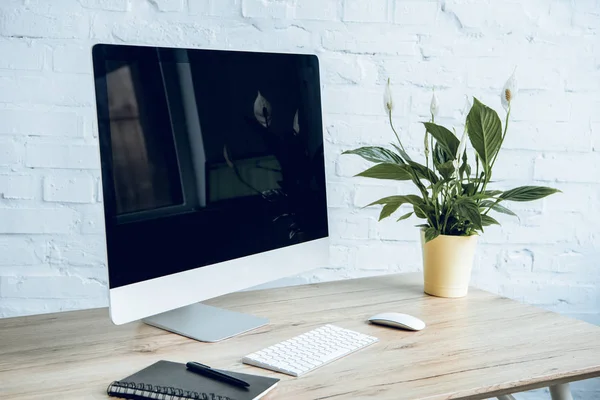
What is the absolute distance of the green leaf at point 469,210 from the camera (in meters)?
1.26

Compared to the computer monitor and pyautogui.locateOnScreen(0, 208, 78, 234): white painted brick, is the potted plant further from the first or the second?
pyautogui.locateOnScreen(0, 208, 78, 234): white painted brick

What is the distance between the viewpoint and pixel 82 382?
2.97 feet

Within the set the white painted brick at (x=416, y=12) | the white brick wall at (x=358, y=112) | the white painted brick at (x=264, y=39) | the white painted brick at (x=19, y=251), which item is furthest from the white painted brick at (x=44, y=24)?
the white painted brick at (x=416, y=12)

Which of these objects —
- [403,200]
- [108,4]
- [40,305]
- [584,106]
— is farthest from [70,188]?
[584,106]

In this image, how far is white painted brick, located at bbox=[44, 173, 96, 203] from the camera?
1559mm

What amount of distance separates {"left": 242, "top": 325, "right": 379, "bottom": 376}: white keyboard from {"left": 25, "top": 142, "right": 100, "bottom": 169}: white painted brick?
2.46 ft

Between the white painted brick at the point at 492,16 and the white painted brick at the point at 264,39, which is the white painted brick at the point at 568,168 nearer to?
the white painted brick at the point at 492,16

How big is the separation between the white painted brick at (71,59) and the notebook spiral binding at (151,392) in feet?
3.01

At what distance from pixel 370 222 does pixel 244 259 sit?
2.22 ft

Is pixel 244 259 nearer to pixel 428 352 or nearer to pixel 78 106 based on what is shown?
pixel 428 352

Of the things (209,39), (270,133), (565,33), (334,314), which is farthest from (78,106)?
(565,33)

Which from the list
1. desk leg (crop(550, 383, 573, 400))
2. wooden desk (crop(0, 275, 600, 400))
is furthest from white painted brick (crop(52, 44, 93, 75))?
desk leg (crop(550, 383, 573, 400))

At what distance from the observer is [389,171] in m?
1.35

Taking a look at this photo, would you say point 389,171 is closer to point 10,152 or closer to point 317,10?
point 317,10
